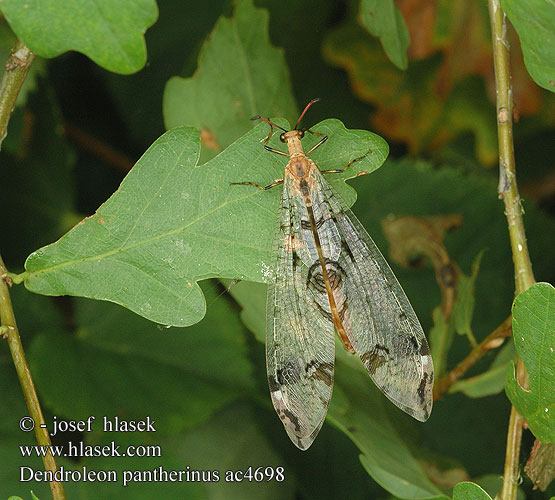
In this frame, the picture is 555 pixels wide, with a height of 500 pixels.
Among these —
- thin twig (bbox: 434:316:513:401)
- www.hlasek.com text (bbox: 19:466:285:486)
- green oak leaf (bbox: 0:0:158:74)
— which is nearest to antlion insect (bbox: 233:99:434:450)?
thin twig (bbox: 434:316:513:401)

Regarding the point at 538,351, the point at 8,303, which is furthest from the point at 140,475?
the point at 538,351

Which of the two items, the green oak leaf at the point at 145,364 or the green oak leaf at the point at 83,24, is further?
the green oak leaf at the point at 145,364

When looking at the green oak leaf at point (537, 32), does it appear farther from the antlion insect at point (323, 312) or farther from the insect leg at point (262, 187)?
the insect leg at point (262, 187)

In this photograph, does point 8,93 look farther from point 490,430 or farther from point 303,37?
point 490,430

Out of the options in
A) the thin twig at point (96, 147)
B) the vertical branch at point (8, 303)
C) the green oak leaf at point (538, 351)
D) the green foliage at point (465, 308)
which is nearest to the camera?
the green oak leaf at point (538, 351)

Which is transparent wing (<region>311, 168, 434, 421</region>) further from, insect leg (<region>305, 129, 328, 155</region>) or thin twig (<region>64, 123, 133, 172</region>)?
thin twig (<region>64, 123, 133, 172</region>)

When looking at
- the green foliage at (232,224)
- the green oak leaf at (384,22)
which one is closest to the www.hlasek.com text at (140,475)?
the green foliage at (232,224)
